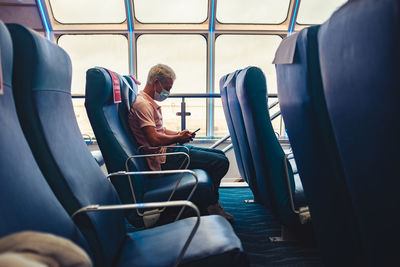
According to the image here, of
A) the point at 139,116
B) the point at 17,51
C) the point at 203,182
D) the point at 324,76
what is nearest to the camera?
the point at 324,76

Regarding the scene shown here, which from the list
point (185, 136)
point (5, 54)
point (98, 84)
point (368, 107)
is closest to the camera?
Result: point (368, 107)

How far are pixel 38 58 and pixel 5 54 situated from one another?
0.13 metres

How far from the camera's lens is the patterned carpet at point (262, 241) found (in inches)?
57.0

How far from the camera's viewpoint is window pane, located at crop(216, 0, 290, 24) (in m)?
4.55

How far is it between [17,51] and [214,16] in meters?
4.14

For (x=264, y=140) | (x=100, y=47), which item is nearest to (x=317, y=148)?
(x=264, y=140)

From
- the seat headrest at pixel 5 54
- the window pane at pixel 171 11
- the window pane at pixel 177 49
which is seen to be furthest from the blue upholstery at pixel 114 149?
the window pane at pixel 171 11

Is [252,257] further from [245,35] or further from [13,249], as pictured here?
[245,35]

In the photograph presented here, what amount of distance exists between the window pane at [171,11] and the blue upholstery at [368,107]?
4.29m

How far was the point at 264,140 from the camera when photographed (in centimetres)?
135

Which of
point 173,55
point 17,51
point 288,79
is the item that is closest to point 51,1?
point 173,55

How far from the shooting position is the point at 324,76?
0.63 meters

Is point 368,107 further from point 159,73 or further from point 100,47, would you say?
point 100,47

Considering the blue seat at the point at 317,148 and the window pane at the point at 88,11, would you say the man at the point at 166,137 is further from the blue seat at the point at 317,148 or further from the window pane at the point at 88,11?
the window pane at the point at 88,11
